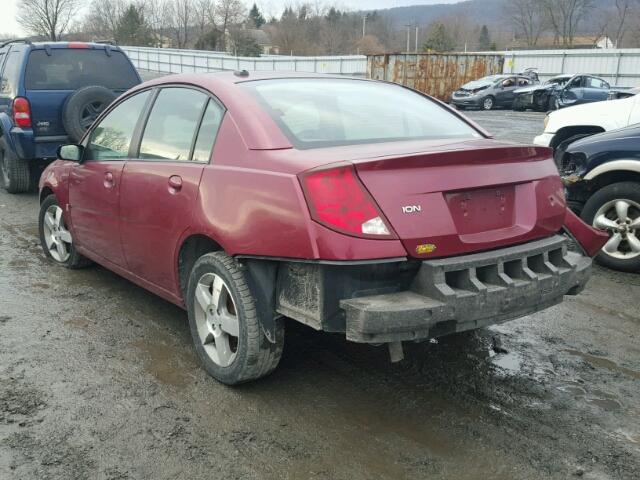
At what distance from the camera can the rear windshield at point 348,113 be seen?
3.41 m

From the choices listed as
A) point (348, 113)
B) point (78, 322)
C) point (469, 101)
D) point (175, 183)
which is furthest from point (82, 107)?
point (469, 101)

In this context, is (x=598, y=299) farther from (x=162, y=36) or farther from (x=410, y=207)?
(x=162, y=36)

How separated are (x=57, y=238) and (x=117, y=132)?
61.4 inches

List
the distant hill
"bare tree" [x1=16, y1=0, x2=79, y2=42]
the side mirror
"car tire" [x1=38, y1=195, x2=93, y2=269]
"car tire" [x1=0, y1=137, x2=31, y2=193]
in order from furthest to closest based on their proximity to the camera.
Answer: the distant hill → "bare tree" [x1=16, y1=0, x2=79, y2=42] → "car tire" [x1=0, y1=137, x2=31, y2=193] → "car tire" [x1=38, y1=195, x2=93, y2=269] → the side mirror

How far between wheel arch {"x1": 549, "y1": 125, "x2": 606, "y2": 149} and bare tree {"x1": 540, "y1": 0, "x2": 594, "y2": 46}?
3447 inches

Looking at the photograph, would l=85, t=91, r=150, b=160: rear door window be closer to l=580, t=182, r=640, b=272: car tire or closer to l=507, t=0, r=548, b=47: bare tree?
l=580, t=182, r=640, b=272: car tire

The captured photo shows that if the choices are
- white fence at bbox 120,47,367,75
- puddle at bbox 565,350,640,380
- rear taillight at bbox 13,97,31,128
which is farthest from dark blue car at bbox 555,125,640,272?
white fence at bbox 120,47,367,75

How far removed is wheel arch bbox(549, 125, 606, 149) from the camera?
801cm

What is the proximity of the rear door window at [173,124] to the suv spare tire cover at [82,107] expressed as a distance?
444cm

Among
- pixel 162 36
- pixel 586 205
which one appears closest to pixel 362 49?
pixel 162 36

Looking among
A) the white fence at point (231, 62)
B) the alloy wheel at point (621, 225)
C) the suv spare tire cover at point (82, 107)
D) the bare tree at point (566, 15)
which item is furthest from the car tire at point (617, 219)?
the bare tree at point (566, 15)

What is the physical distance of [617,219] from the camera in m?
5.70

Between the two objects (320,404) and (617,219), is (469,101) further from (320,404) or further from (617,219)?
(320,404)

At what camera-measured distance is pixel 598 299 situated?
4.97 m
